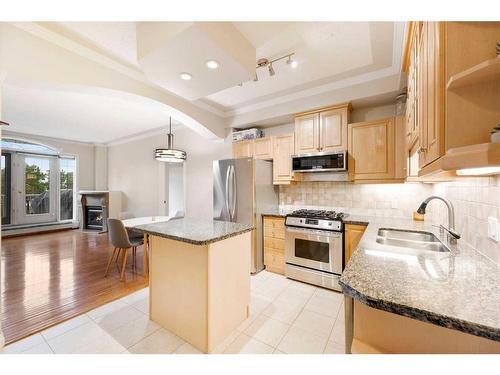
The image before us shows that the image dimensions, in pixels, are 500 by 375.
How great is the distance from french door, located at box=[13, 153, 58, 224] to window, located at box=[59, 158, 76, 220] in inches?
5.6

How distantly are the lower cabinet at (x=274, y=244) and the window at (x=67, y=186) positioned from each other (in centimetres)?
676

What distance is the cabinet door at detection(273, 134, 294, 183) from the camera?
10.7 feet

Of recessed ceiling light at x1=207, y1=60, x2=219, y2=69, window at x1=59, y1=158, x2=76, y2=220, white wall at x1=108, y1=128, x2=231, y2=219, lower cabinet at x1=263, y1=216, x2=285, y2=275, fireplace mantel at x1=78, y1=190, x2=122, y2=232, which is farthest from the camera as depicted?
window at x1=59, y1=158, x2=76, y2=220

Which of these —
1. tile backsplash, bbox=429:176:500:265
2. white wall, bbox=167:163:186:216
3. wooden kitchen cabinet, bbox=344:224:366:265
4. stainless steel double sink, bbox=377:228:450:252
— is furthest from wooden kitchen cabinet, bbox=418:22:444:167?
white wall, bbox=167:163:186:216

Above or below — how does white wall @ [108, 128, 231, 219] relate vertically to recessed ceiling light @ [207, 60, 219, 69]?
below

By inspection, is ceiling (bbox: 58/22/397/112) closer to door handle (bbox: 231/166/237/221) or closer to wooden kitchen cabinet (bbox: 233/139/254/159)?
wooden kitchen cabinet (bbox: 233/139/254/159)

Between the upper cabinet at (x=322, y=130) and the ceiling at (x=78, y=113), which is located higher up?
the ceiling at (x=78, y=113)

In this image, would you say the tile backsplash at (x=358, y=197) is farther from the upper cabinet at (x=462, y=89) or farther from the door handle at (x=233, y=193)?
the upper cabinet at (x=462, y=89)

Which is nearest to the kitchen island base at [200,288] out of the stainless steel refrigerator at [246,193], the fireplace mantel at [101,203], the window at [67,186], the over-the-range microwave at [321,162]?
the stainless steel refrigerator at [246,193]

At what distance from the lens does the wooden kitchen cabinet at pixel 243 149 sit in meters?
3.63
